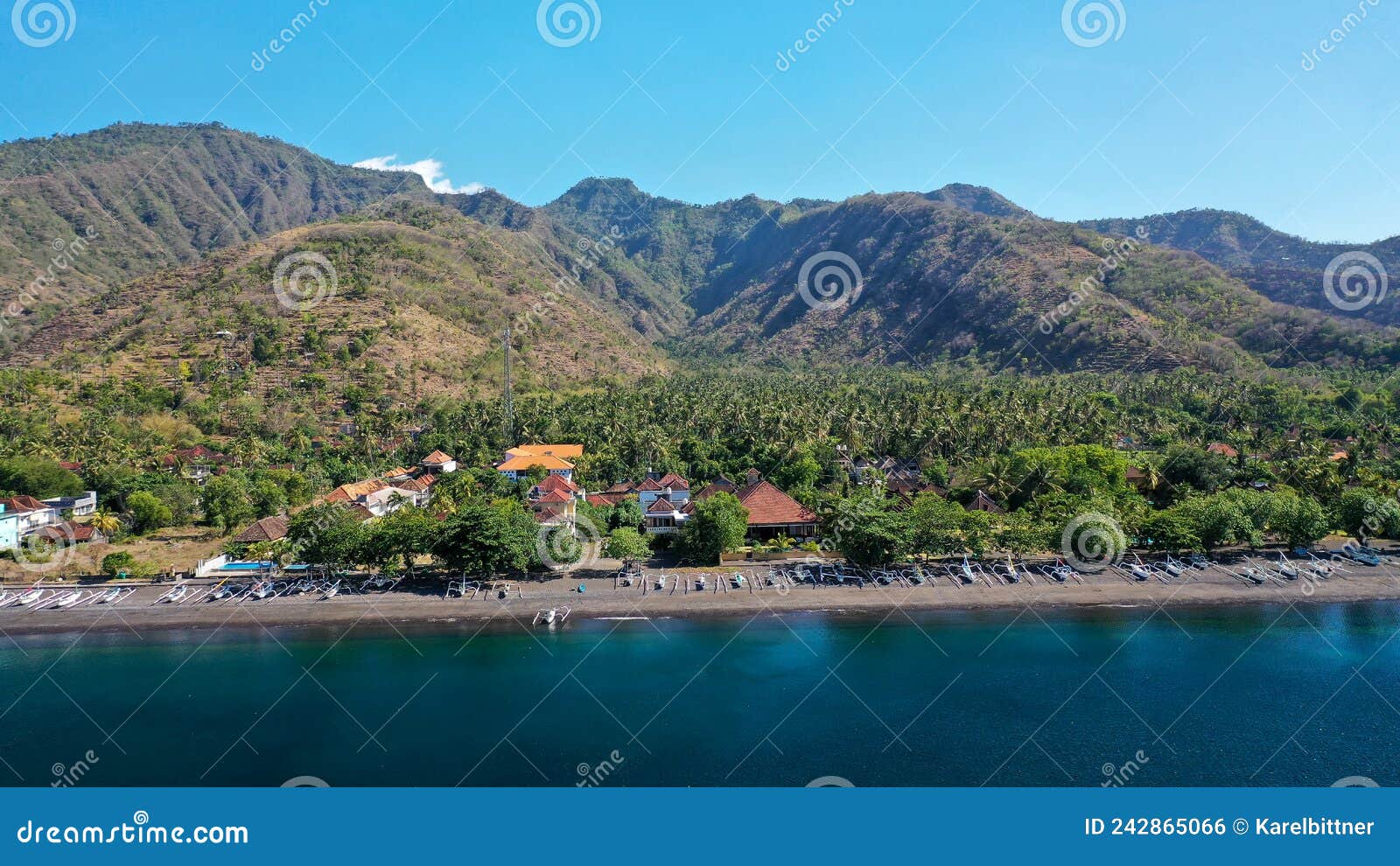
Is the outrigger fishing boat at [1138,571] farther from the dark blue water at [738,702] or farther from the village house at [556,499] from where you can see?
the village house at [556,499]

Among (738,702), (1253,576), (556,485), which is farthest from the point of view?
(556,485)

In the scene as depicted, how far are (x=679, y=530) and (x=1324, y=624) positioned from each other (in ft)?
96.4

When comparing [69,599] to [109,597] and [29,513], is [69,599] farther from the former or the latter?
[29,513]

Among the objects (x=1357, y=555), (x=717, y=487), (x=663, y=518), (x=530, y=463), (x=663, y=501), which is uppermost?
(x=530, y=463)

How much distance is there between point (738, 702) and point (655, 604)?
9.61 m

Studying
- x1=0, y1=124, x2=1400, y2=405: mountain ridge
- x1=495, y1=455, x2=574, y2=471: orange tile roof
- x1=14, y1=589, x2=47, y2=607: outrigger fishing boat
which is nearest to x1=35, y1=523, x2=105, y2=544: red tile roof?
x1=14, y1=589, x2=47, y2=607: outrigger fishing boat

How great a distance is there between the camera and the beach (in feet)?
112

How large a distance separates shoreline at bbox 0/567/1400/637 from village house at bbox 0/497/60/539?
1176 cm

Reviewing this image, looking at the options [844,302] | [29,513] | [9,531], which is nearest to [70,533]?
[9,531]

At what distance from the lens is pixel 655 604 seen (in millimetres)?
34656

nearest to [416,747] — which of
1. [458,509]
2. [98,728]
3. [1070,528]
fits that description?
[98,728]

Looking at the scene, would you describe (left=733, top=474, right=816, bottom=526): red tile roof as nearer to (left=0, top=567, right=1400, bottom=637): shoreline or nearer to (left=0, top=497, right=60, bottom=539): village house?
(left=0, top=567, right=1400, bottom=637): shoreline

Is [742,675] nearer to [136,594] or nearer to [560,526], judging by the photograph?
[560,526]

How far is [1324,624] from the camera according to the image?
32.2 metres
